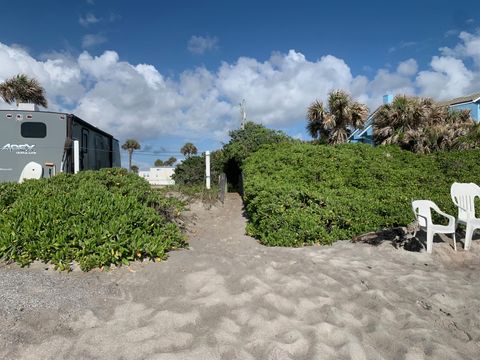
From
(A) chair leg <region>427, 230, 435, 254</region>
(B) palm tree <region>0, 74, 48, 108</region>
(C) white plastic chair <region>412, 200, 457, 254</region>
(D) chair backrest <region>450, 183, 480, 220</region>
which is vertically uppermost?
(B) palm tree <region>0, 74, 48, 108</region>

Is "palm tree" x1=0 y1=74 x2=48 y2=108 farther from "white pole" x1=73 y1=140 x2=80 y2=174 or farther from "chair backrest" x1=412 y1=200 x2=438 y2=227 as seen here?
"chair backrest" x1=412 y1=200 x2=438 y2=227

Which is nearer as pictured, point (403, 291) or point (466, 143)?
point (403, 291)

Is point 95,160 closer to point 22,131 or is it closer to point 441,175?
point 22,131

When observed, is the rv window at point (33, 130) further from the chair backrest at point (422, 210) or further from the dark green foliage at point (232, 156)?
the chair backrest at point (422, 210)

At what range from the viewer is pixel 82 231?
4.41m

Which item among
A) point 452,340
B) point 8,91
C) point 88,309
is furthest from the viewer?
point 8,91

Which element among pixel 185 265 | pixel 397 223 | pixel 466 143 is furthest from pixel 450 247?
pixel 466 143

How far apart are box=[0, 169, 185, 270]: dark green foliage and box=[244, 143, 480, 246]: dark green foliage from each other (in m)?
2.44

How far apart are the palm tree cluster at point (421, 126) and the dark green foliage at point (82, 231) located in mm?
13425

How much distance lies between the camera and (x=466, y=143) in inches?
582

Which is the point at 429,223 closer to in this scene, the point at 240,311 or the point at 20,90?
the point at 240,311

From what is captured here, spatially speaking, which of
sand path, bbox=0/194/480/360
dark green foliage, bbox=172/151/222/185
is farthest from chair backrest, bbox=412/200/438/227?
dark green foliage, bbox=172/151/222/185

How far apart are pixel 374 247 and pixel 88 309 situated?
14.8 feet

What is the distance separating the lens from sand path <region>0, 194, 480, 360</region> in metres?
2.92
